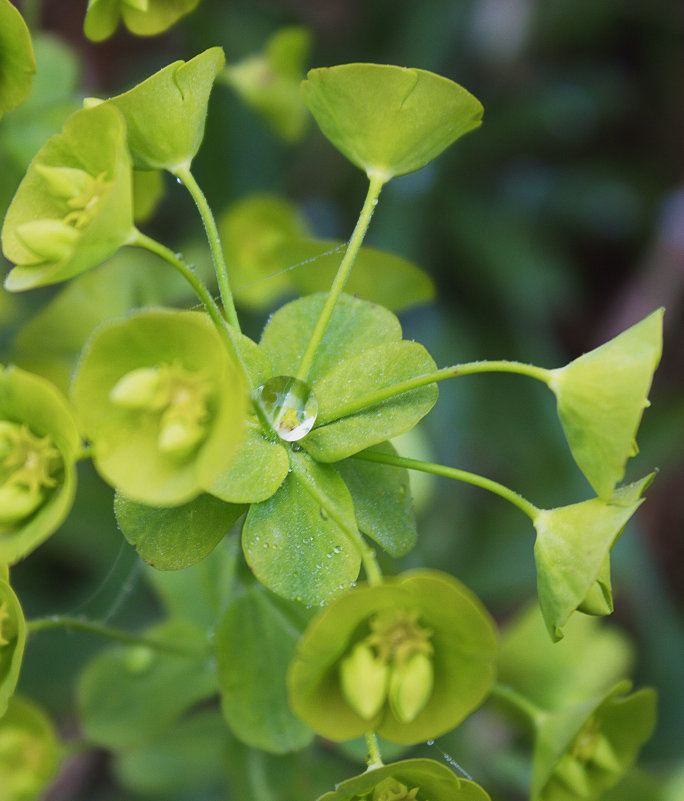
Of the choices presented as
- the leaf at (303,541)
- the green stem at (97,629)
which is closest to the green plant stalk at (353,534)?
the leaf at (303,541)

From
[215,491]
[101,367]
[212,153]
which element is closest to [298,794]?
[215,491]

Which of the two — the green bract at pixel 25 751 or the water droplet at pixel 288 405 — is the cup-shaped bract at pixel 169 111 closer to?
the water droplet at pixel 288 405

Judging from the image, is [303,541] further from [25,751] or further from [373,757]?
[25,751]

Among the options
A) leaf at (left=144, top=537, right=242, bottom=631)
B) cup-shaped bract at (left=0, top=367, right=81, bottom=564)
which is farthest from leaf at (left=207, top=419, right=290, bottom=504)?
leaf at (left=144, top=537, right=242, bottom=631)

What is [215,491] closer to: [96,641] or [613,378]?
[613,378]

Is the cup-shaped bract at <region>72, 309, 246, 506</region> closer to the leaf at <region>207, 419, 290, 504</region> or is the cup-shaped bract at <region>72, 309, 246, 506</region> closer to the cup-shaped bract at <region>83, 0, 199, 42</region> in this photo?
the leaf at <region>207, 419, 290, 504</region>

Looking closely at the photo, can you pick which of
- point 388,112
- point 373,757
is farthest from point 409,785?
point 388,112
